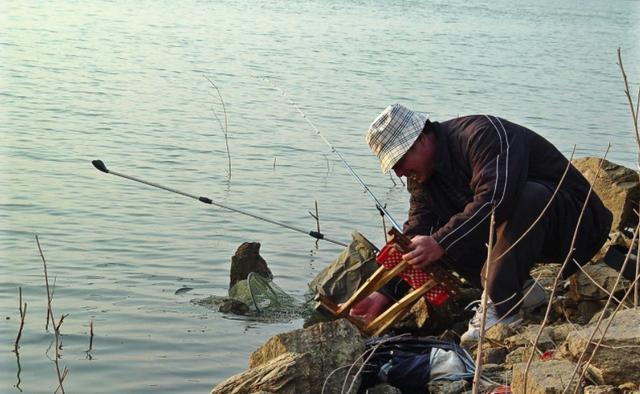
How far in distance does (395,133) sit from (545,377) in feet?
5.52

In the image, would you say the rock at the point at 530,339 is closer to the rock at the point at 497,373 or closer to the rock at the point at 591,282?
the rock at the point at 497,373

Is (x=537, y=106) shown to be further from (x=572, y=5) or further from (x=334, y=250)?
(x=572, y=5)

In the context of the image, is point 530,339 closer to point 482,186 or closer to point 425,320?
point 482,186

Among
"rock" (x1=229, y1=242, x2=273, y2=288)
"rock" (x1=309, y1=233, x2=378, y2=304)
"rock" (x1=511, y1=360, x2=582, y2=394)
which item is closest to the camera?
"rock" (x1=511, y1=360, x2=582, y2=394)

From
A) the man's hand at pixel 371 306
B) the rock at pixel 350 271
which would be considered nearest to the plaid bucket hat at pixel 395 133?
the man's hand at pixel 371 306

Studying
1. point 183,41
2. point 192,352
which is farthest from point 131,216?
point 183,41

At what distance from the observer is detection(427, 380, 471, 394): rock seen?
4461 mm

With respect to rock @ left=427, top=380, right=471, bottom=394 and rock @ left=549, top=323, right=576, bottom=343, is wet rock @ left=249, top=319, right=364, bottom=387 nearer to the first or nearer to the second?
rock @ left=427, top=380, right=471, bottom=394

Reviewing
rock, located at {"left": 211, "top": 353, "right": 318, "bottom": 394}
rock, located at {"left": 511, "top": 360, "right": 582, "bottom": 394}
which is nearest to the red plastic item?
rock, located at {"left": 211, "top": 353, "right": 318, "bottom": 394}

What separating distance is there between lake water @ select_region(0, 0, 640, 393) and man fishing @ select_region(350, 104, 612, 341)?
1.34 meters

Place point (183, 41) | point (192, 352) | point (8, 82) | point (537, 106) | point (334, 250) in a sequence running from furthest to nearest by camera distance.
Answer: point (183, 41), point (537, 106), point (8, 82), point (334, 250), point (192, 352)

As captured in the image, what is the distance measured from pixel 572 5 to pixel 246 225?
4267cm

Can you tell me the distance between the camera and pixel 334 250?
8594 millimetres

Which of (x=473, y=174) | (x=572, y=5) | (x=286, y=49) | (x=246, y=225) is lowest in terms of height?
→ (x=572, y=5)
